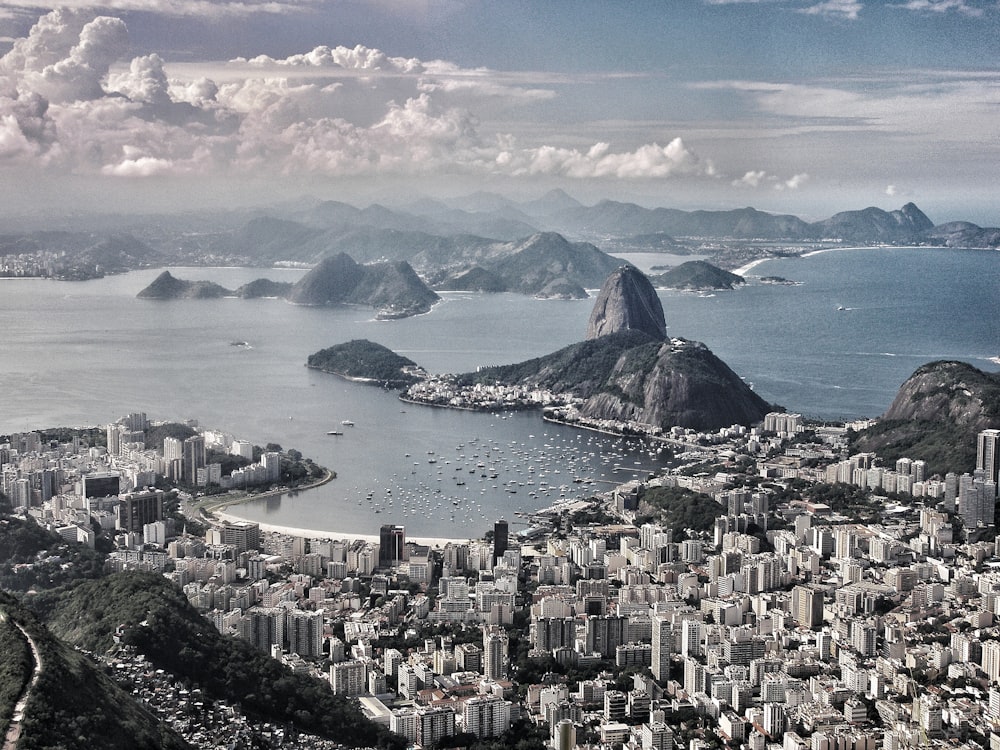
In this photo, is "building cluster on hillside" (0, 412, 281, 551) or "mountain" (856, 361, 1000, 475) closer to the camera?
"building cluster on hillside" (0, 412, 281, 551)

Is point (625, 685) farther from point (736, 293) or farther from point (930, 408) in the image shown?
point (736, 293)

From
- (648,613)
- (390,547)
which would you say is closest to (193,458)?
(390,547)

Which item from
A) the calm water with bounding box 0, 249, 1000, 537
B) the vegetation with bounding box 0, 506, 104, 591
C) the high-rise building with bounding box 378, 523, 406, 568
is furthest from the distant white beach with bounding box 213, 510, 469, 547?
the vegetation with bounding box 0, 506, 104, 591

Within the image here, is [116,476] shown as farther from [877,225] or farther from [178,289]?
[877,225]

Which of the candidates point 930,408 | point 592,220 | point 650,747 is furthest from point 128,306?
point 592,220

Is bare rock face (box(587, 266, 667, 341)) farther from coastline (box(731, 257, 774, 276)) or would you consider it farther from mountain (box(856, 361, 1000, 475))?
coastline (box(731, 257, 774, 276))

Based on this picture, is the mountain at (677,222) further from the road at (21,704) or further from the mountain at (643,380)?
the road at (21,704)
